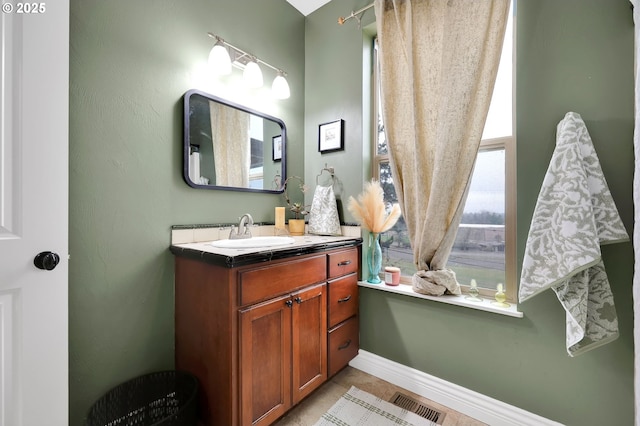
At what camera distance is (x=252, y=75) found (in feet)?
5.92

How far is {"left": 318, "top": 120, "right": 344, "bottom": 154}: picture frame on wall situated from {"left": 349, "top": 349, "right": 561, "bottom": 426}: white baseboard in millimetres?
1505

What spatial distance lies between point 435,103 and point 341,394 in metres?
1.84

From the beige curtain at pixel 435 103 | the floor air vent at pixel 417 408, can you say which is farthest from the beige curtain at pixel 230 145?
the floor air vent at pixel 417 408

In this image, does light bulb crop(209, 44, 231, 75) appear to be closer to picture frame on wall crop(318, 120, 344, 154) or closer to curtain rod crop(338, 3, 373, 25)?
picture frame on wall crop(318, 120, 344, 154)

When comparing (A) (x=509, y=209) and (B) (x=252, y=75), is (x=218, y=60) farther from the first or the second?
(A) (x=509, y=209)

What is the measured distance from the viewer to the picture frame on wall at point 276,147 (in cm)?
205

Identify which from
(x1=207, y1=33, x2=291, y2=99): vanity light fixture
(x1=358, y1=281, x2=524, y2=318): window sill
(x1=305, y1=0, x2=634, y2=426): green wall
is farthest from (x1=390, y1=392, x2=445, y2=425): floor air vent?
(x1=207, y1=33, x2=291, y2=99): vanity light fixture

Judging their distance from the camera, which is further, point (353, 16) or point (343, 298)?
point (353, 16)

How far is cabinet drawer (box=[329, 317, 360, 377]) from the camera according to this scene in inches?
66.8

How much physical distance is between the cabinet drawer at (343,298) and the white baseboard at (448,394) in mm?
371

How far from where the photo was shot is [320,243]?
159 cm

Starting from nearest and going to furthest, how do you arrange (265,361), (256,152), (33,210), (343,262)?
(33,210)
(265,361)
(343,262)
(256,152)

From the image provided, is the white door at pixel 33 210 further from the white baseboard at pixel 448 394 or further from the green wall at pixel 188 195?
the white baseboard at pixel 448 394

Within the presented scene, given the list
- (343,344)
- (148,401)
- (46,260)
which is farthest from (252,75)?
(148,401)
